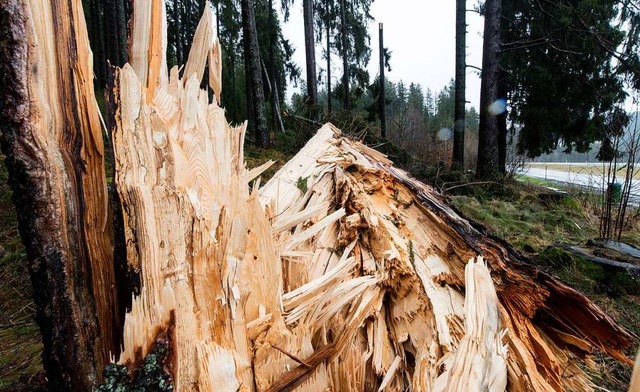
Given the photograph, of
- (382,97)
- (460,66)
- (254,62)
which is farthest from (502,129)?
(254,62)

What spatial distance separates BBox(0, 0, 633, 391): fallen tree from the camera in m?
1.14

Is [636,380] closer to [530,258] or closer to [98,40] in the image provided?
[530,258]

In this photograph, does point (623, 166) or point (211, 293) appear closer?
point (211, 293)

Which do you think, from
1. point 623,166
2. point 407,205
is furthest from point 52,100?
point 623,166

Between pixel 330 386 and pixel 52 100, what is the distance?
Answer: 1579 mm

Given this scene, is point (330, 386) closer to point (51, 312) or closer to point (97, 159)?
point (51, 312)

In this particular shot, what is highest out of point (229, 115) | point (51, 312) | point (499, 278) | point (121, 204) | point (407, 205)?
point (229, 115)

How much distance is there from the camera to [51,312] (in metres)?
1.12

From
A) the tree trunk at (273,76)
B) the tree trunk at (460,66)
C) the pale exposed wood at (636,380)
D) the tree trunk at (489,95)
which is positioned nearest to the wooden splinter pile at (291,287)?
the pale exposed wood at (636,380)

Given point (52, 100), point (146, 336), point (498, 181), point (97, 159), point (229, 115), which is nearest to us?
point (146, 336)

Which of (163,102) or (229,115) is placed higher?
(229,115)

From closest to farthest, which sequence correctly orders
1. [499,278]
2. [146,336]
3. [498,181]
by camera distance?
[146,336], [499,278], [498,181]

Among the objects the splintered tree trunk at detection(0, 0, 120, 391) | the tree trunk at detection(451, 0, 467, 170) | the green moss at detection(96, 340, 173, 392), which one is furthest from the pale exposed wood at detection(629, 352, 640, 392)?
the tree trunk at detection(451, 0, 467, 170)

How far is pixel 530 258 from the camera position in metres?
3.29
